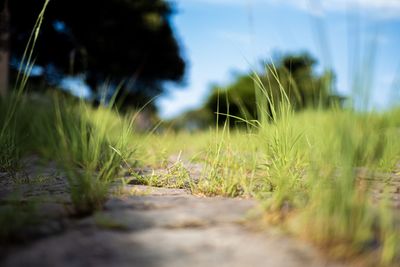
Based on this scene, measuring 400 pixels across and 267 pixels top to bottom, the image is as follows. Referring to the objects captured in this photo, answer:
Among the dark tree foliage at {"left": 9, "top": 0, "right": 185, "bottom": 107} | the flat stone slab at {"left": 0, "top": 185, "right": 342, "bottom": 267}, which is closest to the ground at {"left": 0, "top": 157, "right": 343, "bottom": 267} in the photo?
the flat stone slab at {"left": 0, "top": 185, "right": 342, "bottom": 267}

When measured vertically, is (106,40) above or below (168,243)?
above

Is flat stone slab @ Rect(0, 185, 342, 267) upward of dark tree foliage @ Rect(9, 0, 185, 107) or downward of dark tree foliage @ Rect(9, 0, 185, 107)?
downward

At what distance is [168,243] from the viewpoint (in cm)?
100

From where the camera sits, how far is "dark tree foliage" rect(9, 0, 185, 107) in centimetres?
641

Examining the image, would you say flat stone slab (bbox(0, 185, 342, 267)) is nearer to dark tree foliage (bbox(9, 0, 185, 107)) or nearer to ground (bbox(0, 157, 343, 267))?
ground (bbox(0, 157, 343, 267))

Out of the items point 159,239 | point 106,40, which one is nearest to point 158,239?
point 159,239

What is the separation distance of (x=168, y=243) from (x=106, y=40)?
9.08 metres

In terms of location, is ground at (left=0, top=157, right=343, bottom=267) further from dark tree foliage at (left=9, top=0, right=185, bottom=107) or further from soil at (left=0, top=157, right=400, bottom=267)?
dark tree foliage at (left=9, top=0, right=185, bottom=107)

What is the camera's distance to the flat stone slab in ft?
3.02

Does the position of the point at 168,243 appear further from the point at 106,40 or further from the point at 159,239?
the point at 106,40

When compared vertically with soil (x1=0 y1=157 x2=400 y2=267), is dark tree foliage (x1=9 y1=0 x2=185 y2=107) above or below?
above

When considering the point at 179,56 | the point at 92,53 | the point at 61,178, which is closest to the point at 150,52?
the point at 179,56

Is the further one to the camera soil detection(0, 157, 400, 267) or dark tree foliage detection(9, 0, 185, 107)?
dark tree foliage detection(9, 0, 185, 107)

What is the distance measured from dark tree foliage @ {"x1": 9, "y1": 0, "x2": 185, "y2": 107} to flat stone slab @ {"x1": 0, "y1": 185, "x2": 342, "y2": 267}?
3.24 m
